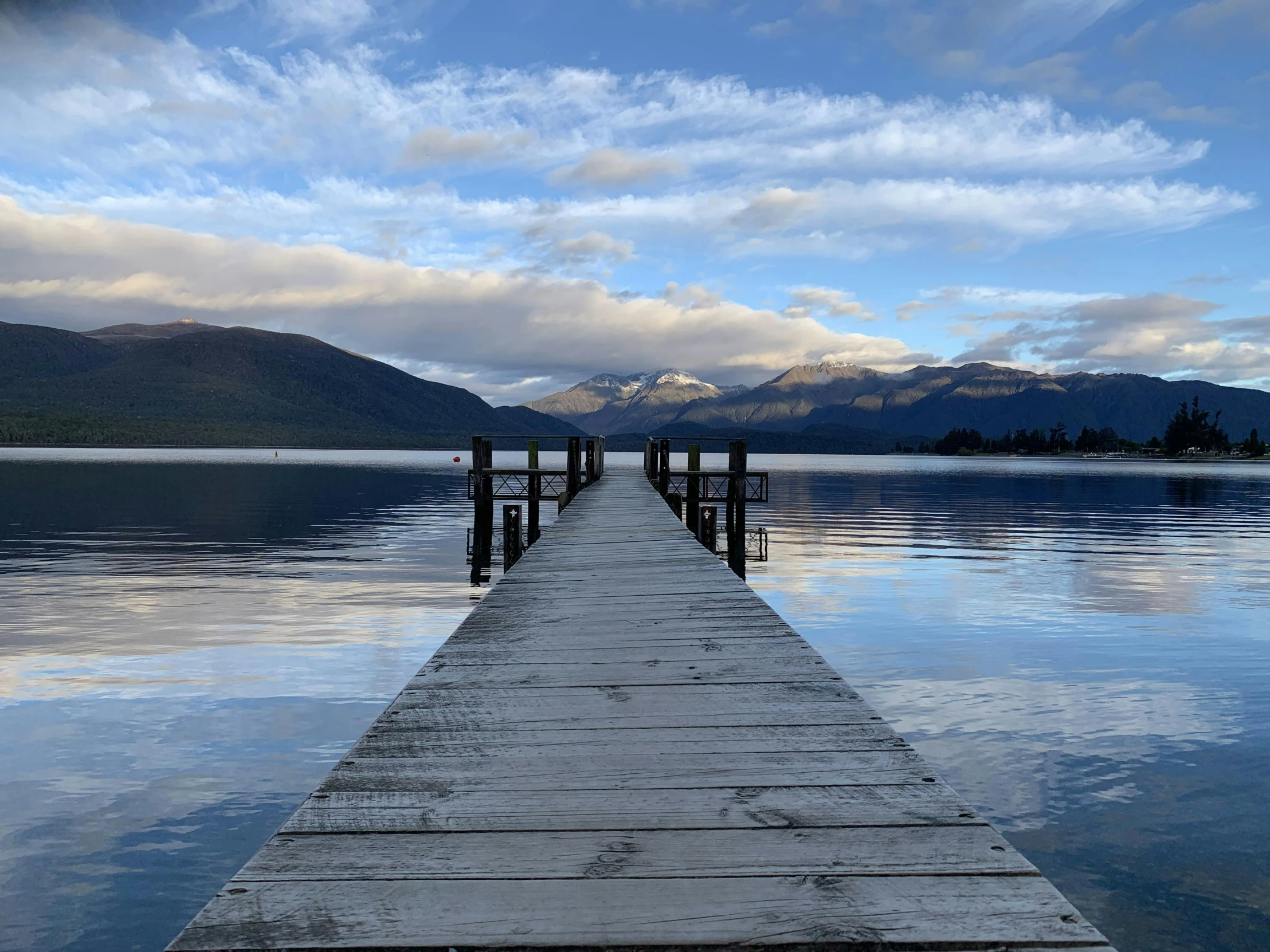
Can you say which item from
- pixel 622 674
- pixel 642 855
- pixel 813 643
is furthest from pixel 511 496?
pixel 642 855

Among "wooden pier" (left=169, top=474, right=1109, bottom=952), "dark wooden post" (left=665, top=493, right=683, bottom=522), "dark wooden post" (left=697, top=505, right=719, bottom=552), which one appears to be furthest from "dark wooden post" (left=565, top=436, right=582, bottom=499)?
"wooden pier" (left=169, top=474, right=1109, bottom=952)

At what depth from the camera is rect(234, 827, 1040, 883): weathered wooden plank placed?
10.1 feet

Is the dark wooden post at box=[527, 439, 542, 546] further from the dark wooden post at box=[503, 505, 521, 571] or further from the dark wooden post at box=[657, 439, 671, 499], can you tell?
the dark wooden post at box=[657, 439, 671, 499]

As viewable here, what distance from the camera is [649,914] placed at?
2824 mm

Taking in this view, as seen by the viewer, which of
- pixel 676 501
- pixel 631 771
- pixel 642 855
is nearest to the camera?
pixel 642 855

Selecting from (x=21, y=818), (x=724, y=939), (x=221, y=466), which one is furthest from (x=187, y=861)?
(x=221, y=466)

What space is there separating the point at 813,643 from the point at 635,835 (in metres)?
12.8

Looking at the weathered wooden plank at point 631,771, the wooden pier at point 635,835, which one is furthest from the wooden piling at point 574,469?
the weathered wooden plank at point 631,771

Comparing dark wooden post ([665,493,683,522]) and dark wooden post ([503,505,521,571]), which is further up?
dark wooden post ([665,493,683,522])

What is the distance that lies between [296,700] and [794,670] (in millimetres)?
8425

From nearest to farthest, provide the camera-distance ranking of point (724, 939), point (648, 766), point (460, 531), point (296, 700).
Result: point (724, 939) → point (648, 766) → point (296, 700) → point (460, 531)

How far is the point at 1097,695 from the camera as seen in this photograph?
12320 millimetres

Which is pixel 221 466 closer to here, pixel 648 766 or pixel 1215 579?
pixel 1215 579

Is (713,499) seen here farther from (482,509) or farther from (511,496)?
(482,509)
